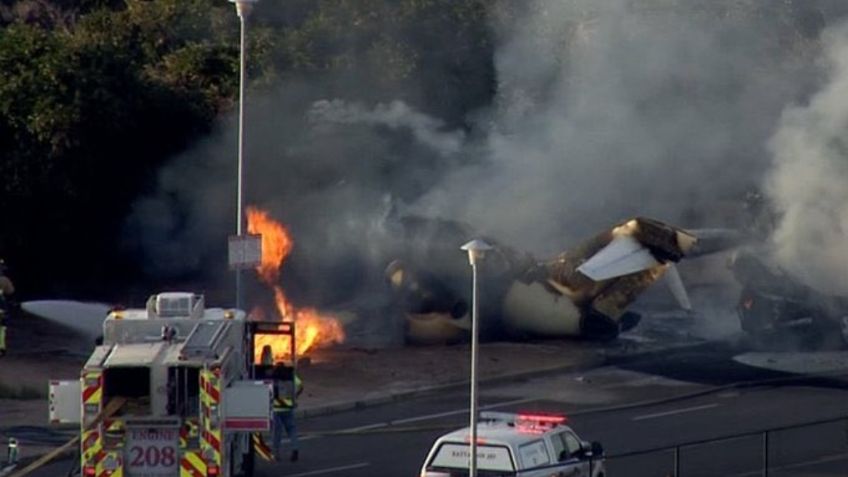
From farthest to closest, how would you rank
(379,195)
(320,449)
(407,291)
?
(379,195), (407,291), (320,449)

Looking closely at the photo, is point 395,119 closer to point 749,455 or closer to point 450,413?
point 450,413

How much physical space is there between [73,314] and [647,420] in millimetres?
13545

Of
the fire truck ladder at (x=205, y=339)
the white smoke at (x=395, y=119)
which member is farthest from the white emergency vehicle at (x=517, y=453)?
the white smoke at (x=395, y=119)

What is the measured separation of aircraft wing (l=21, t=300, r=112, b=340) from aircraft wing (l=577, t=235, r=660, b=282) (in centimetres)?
988

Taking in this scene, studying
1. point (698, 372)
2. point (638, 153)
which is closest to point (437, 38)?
point (638, 153)

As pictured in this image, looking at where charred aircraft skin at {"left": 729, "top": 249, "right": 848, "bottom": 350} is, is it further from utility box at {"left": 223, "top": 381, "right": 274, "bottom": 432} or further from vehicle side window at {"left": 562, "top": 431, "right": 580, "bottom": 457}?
utility box at {"left": 223, "top": 381, "right": 274, "bottom": 432}

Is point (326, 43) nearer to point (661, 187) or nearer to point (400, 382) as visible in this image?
point (661, 187)

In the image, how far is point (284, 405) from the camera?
29219 mm

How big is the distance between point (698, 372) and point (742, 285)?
5097 millimetres

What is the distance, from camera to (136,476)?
2495 centimetres

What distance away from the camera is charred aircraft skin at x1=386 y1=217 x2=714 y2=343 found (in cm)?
4069

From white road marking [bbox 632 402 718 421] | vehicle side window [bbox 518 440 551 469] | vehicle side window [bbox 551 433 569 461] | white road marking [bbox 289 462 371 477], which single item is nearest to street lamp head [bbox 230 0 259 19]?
white road marking [bbox 289 462 371 477]

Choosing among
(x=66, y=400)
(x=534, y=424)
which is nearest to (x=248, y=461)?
(x=66, y=400)

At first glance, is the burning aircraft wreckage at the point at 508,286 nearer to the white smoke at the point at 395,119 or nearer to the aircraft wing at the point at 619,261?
the aircraft wing at the point at 619,261
